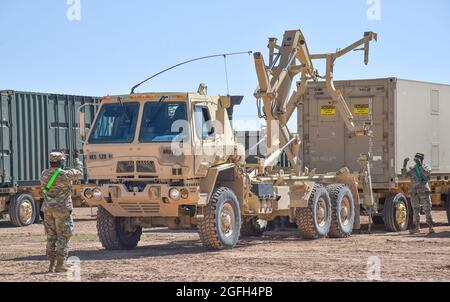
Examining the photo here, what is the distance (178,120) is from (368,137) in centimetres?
660

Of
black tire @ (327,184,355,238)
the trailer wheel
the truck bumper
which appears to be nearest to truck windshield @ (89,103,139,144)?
the truck bumper

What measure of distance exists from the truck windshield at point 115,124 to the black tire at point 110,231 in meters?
1.31

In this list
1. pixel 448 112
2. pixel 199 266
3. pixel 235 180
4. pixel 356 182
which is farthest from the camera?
pixel 448 112

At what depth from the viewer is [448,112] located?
76.7 ft

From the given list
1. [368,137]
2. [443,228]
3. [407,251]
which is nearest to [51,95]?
[368,137]

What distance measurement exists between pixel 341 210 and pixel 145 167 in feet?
17.8

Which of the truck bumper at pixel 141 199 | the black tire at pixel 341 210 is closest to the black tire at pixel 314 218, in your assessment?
the black tire at pixel 341 210

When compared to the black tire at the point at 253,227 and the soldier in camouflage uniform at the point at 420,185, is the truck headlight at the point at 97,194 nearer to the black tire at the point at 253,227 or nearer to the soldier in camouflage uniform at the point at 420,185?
the black tire at the point at 253,227

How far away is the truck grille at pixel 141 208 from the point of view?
52.1 feet

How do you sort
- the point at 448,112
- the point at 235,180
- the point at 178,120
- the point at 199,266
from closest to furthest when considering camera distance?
1. the point at 199,266
2. the point at 178,120
3. the point at 235,180
4. the point at 448,112

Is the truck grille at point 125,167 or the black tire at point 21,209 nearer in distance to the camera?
the truck grille at point 125,167

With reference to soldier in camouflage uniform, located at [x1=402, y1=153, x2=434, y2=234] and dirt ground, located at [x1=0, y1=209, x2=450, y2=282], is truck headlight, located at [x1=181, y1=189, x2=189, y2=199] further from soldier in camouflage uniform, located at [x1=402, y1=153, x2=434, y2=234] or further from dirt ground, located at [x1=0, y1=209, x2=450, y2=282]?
soldier in camouflage uniform, located at [x1=402, y1=153, x2=434, y2=234]

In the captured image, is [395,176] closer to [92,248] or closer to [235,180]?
[235,180]

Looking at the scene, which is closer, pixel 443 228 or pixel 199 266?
pixel 199 266
